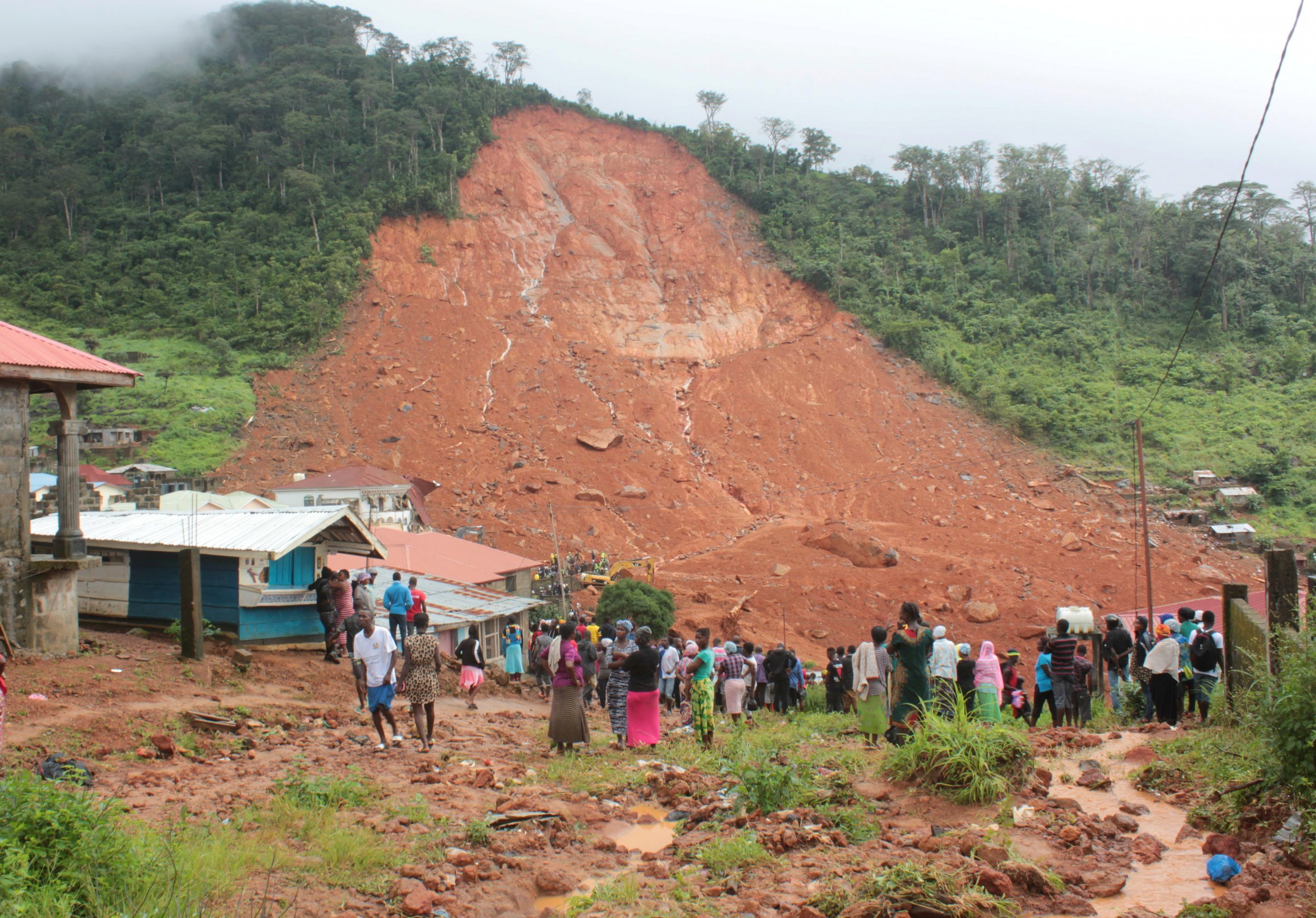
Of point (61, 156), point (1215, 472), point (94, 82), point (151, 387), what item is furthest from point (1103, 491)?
point (94, 82)

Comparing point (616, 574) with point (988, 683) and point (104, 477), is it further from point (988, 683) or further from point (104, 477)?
point (988, 683)

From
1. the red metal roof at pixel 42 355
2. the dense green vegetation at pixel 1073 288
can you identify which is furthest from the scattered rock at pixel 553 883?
the dense green vegetation at pixel 1073 288

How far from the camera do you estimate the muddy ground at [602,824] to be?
4.76 meters

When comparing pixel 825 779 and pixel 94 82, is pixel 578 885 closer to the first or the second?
pixel 825 779

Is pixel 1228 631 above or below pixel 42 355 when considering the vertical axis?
below

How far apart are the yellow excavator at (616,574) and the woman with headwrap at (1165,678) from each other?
16.7 meters

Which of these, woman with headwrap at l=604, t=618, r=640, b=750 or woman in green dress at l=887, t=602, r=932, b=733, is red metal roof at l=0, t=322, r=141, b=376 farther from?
woman in green dress at l=887, t=602, r=932, b=733

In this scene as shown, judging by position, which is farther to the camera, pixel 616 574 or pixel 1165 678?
pixel 616 574

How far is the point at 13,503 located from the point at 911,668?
32.4 ft

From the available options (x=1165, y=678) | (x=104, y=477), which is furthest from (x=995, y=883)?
(x=104, y=477)

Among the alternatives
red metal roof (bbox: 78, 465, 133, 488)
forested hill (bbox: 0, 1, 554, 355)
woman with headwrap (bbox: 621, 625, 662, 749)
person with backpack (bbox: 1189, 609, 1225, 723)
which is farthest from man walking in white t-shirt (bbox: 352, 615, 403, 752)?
forested hill (bbox: 0, 1, 554, 355)

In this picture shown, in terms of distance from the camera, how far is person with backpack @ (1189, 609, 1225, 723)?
8.67m

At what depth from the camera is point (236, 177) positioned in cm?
5188

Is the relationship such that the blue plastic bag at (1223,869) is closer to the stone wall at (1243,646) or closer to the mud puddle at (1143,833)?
the mud puddle at (1143,833)
